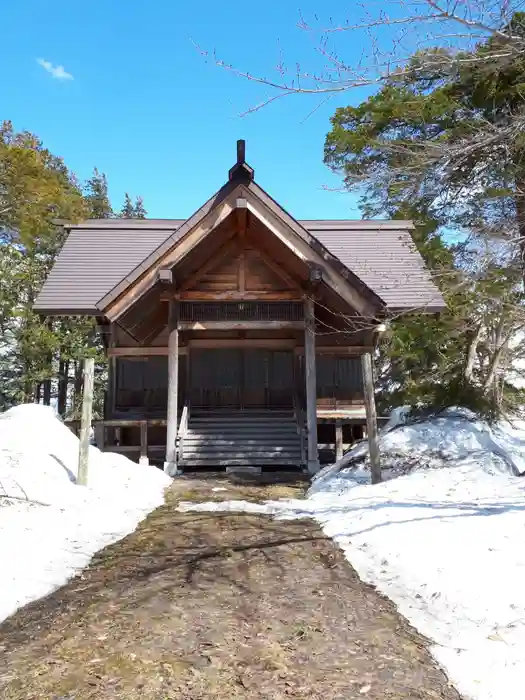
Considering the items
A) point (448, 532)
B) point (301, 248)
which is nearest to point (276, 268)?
point (301, 248)

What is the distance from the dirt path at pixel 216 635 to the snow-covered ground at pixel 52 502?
13.2 inches

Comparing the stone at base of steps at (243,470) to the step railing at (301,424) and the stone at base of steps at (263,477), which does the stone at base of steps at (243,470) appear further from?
the step railing at (301,424)

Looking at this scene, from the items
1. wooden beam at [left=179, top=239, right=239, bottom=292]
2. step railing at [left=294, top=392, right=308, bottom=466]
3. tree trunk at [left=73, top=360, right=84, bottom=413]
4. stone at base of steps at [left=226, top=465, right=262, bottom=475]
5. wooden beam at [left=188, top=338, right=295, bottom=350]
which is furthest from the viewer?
tree trunk at [left=73, top=360, right=84, bottom=413]

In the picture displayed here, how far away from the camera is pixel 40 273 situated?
28.8 metres

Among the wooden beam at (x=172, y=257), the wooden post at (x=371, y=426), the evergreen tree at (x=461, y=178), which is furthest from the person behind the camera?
the wooden beam at (x=172, y=257)

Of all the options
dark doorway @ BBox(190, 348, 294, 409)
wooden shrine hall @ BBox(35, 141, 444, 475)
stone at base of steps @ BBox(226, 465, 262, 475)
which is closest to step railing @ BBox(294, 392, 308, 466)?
wooden shrine hall @ BBox(35, 141, 444, 475)

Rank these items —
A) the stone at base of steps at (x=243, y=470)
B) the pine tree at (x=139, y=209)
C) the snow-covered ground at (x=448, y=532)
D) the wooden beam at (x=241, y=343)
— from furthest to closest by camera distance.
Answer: the pine tree at (x=139, y=209), the wooden beam at (x=241, y=343), the stone at base of steps at (x=243, y=470), the snow-covered ground at (x=448, y=532)

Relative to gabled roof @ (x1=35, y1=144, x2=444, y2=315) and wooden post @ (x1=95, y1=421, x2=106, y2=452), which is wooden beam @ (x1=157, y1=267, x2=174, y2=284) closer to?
gabled roof @ (x1=35, y1=144, x2=444, y2=315)

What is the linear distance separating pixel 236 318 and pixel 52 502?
288 inches

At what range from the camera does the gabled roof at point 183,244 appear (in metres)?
11.2

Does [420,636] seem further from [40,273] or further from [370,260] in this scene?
[40,273]

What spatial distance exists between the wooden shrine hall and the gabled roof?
45mm

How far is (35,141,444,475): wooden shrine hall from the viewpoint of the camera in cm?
1135

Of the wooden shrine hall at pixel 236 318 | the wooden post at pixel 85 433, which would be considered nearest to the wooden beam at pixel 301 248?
the wooden shrine hall at pixel 236 318
